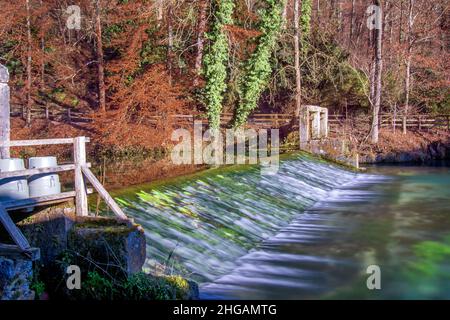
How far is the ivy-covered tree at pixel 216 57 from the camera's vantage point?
2717cm

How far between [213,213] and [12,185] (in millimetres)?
6102

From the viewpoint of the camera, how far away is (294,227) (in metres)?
13.4

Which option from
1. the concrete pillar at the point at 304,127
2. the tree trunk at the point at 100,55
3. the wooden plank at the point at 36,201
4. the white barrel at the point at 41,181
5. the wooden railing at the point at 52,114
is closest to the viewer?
→ the wooden plank at the point at 36,201

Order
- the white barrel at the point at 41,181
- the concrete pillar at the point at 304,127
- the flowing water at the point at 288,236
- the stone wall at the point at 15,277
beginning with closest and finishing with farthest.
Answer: the stone wall at the point at 15,277
the white barrel at the point at 41,181
the flowing water at the point at 288,236
the concrete pillar at the point at 304,127

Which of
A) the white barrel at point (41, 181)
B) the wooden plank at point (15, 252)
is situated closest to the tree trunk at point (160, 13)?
the white barrel at point (41, 181)

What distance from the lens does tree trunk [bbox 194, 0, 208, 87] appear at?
27.8 metres

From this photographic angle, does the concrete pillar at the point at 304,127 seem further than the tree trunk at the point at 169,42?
No

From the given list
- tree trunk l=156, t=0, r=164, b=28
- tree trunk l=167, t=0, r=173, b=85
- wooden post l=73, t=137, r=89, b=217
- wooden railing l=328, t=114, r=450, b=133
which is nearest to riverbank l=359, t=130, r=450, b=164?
→ wooden railing l=328, t=114, r=450, b=133

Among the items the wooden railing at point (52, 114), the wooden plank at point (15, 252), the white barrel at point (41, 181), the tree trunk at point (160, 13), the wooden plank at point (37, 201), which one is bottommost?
the wooden plank at point (15, 252)

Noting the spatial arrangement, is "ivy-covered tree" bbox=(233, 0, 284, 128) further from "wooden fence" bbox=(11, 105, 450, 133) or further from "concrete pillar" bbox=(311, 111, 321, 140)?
"concrete pillar" bbox=(311, 111, 321, 140)

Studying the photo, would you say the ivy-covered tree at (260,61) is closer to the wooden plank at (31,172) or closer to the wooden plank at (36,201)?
the wooden plank at (31,172)

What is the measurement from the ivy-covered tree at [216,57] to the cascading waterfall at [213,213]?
9824mm

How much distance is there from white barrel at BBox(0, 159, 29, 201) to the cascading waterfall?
7.98ft

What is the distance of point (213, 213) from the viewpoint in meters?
12.9
